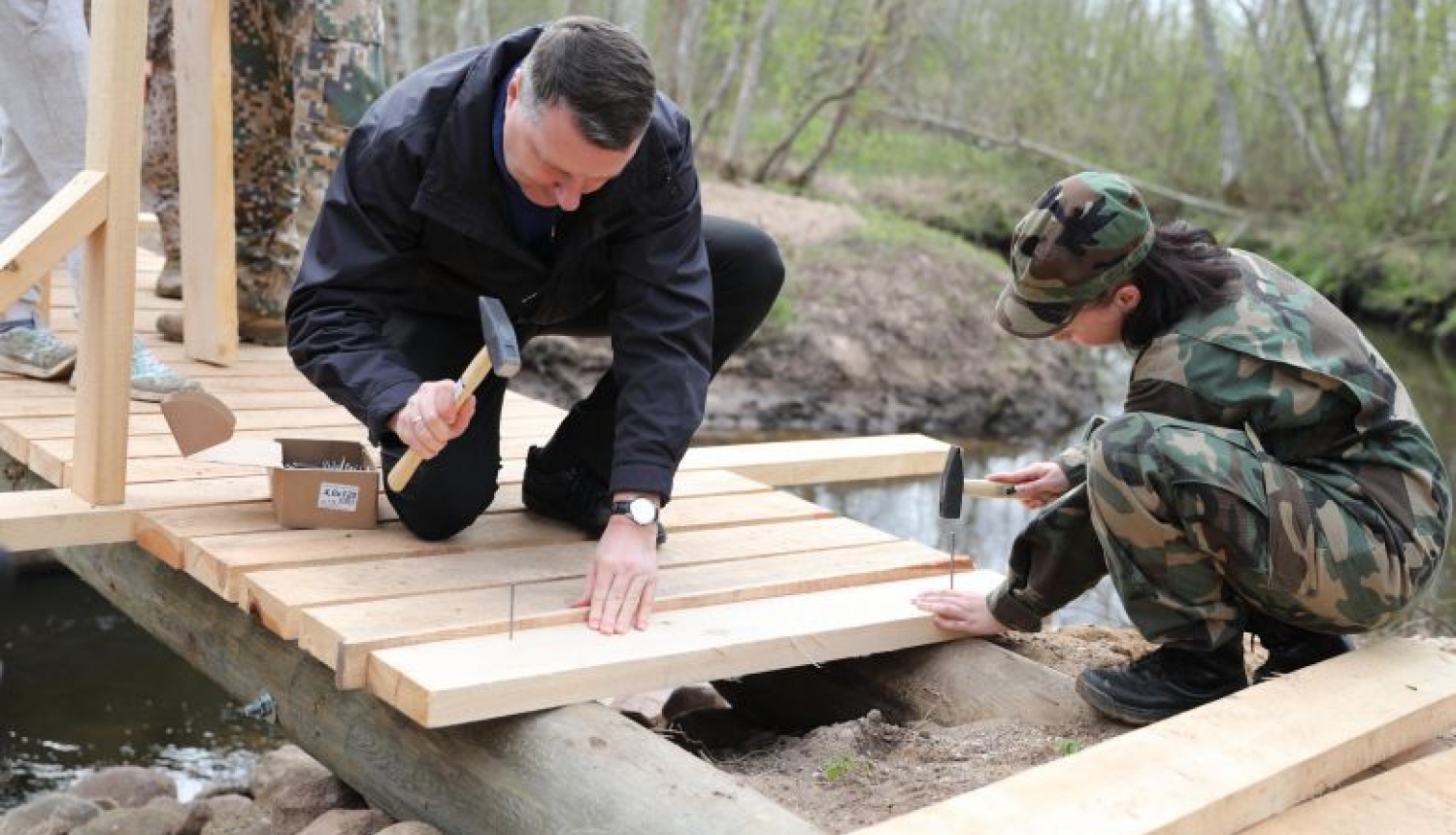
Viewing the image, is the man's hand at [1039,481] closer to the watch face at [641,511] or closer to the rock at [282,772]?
the watch face at [641,511]

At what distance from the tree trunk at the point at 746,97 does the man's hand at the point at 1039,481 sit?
11.5m

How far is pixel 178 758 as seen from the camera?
16.4 ft

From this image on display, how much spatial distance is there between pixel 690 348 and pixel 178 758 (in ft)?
9.24

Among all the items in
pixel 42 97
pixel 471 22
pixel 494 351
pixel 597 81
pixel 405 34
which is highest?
pixel 471 22

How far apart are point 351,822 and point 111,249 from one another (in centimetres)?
130

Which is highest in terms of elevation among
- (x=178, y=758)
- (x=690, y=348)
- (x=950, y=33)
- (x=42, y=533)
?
(x=950, y=33)

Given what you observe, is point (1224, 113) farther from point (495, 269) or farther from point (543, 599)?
point (543, 599)

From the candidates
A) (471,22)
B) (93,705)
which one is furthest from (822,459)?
(471,22)

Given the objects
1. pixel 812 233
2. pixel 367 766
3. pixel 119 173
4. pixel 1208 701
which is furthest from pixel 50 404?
pixel 812 233

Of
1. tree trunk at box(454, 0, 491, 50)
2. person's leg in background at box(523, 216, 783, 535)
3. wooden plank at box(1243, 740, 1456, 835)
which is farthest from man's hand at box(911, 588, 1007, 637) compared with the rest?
tree trunk at box(454, 0, 491, 50)

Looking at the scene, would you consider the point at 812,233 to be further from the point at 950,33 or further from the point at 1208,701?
the point at 1208,701

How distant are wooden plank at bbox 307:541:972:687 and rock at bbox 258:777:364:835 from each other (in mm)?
700

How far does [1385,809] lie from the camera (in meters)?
2.54

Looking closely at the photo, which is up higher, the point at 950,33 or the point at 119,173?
the point at 950,33
